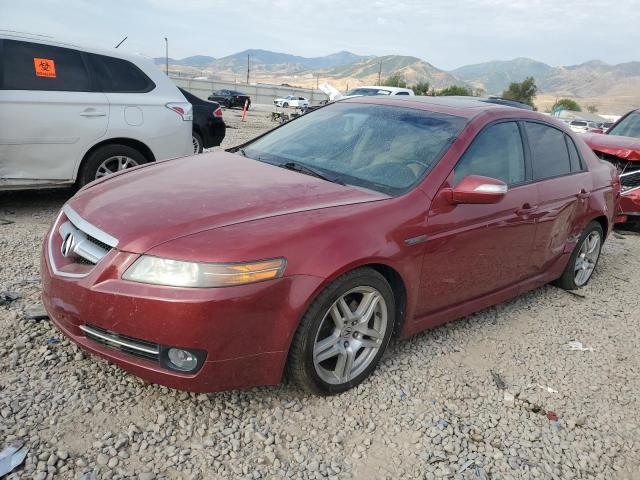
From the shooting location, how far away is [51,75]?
5.10m

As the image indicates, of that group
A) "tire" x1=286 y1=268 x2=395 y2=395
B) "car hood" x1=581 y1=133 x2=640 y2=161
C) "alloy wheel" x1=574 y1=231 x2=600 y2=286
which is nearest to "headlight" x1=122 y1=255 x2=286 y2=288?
"tire" x1=286 y1=268 x2=395 y2=395

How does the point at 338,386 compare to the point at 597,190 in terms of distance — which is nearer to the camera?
the point at 338,386

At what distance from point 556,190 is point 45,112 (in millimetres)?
4581

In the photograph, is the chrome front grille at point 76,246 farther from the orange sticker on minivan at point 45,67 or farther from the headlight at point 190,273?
the orange sticker on minivan at point 45,67

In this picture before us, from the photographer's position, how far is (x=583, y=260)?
4684mm

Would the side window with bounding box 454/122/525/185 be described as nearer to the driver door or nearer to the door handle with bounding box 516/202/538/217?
the driver door

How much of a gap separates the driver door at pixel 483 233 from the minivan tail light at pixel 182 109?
3717 mm

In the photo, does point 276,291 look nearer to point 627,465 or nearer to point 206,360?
point 206,360

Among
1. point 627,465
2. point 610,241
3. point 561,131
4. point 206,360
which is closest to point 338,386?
point 206,360

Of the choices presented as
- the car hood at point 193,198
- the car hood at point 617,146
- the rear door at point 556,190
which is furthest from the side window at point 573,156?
the car hood at point 617,146

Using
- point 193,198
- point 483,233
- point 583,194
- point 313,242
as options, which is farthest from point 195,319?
point 583,194

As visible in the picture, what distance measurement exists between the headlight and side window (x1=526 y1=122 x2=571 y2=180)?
2.44 meters

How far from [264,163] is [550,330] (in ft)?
7.99

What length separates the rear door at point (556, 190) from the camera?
377cm
